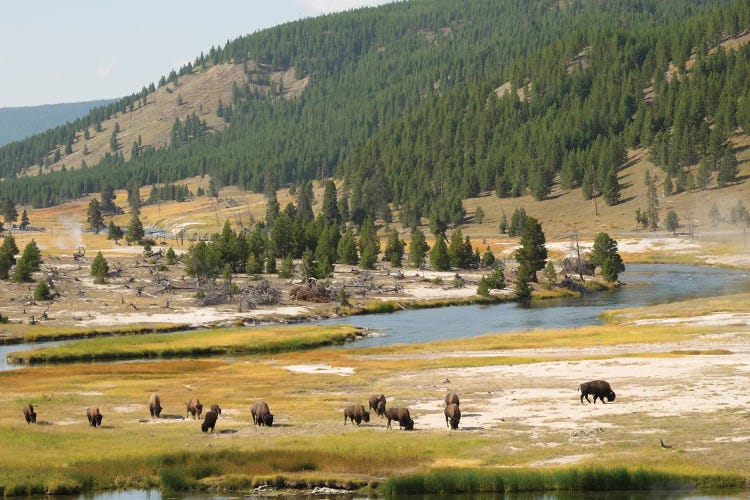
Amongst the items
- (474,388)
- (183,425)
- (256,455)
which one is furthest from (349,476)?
(474,388)

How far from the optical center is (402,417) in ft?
169

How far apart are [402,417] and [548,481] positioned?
11.0 m

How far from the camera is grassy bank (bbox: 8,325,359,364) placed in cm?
9562

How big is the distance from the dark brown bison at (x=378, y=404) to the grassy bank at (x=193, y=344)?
146 feet

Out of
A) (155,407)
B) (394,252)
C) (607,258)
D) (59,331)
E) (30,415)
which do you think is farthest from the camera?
(394,252)

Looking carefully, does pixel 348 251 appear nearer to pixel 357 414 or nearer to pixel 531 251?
pixel 531 251

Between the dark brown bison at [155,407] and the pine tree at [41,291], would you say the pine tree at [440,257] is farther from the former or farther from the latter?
the dark brown bison at [155,407]

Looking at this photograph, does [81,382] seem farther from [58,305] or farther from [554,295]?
[554,295]

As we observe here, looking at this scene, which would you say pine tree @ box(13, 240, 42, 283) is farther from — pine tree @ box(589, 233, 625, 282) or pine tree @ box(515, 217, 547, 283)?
pine tree @ box(589, 233, 625, 282)

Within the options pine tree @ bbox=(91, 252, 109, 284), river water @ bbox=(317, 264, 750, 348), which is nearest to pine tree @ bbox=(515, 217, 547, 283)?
river water @ bbox=(317, 264, 750, 348)

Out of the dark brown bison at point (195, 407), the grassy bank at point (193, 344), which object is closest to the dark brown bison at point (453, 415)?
the dark brown bison at point (195, 407)

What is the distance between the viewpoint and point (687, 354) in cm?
7556

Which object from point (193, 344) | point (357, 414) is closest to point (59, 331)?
point (193, 344)

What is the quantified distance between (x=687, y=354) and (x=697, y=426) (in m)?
27.8
